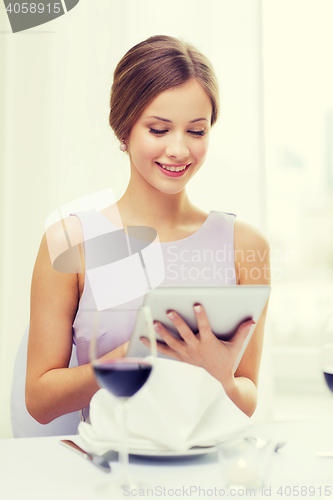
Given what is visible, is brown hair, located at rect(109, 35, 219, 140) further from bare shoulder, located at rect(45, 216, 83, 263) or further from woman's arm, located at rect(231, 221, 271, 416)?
woman's arm, located at rect(231, 221, 271, 416)

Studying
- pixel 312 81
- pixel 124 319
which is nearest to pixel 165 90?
pixel 124 319

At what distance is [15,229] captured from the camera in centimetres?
207

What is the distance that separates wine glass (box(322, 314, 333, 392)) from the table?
0.11m

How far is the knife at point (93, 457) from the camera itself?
589 mm

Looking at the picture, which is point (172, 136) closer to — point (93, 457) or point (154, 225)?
point (154, 225)

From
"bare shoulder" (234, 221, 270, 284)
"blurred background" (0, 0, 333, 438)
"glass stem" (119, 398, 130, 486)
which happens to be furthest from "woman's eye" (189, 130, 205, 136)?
"glass stem" (119, 398, 130, 486)

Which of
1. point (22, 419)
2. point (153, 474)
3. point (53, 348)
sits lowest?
point (22, 419)

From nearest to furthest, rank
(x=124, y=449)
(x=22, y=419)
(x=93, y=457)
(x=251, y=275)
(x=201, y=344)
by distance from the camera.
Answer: (x=124, y=449)
(x=93, y=457)
(x=201, y=344)
(x=22, y=419)
(x=251, y=275)

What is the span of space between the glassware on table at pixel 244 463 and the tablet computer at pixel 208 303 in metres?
0.15

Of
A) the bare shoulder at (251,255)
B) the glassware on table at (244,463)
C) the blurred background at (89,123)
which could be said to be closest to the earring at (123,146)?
the bare shoulder at (251,255)

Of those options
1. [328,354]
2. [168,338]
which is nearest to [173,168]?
[168,338]

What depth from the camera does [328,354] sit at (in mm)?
633

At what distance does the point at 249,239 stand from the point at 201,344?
78 centimetres

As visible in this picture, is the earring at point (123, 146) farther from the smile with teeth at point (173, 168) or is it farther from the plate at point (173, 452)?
the plate at point (173, 452)
